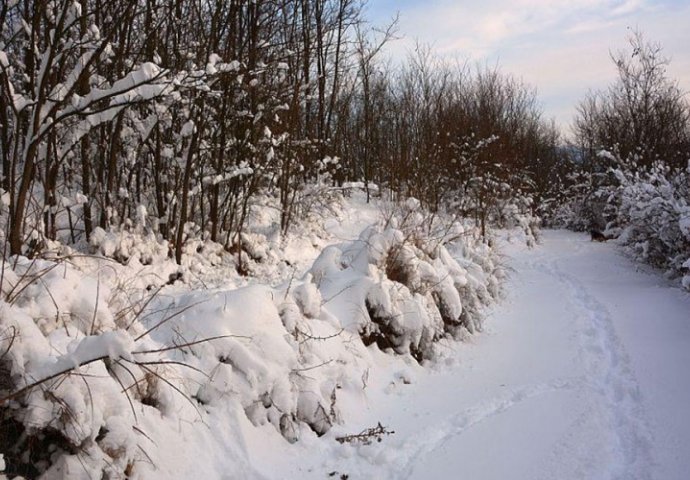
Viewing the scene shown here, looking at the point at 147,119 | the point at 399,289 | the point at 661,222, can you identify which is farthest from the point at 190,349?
the point at 661,222

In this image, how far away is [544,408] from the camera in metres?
4.02

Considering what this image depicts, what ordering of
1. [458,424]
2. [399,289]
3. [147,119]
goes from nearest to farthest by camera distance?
[458,424], [399,289], [147,119]

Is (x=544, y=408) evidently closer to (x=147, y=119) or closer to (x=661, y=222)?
(x=147, y=119)

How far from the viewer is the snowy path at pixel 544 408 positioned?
10.4ft

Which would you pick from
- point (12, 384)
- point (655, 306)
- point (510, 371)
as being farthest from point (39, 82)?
point (655, 306)

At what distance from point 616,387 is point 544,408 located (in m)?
0.81

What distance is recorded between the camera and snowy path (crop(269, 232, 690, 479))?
316 centimetres

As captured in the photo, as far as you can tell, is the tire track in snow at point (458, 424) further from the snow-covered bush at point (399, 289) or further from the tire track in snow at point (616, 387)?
the snow-covered bush at point (399, 289)

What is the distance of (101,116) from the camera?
11.7ft

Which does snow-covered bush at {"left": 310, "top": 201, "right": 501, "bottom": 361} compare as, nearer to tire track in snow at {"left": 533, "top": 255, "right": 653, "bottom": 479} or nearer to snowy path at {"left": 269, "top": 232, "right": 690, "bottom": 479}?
snowy path at {"left": 269, "top": 232, "right": 690, "bottom": 479}

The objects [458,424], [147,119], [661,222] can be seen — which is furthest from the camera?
[661,222]

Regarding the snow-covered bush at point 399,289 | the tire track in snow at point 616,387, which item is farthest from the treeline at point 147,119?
the tire track in snow at point 616,387

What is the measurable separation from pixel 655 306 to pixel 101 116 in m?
6.92

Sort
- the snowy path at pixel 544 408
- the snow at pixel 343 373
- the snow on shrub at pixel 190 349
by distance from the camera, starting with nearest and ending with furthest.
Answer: the snow on shrub at pixel 190 349 → the snow at pixel 343 373 → the snowy path at pixel 544 408
